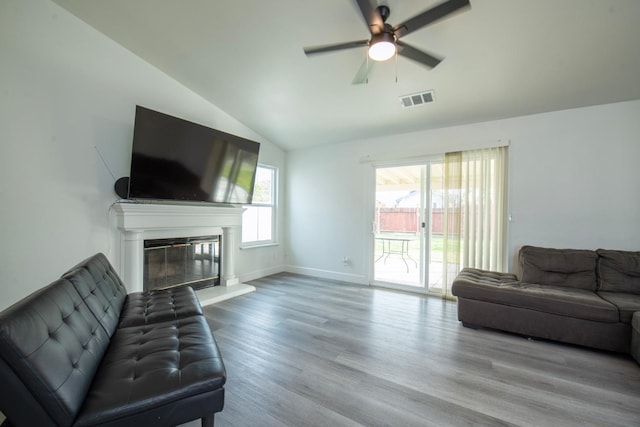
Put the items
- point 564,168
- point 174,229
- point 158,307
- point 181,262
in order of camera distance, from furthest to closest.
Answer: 1. point 181,262
2. point 174,229
3. point 564,168
4. point 158,307

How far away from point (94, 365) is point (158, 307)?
2.94 ft

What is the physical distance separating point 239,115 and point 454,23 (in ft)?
10.5

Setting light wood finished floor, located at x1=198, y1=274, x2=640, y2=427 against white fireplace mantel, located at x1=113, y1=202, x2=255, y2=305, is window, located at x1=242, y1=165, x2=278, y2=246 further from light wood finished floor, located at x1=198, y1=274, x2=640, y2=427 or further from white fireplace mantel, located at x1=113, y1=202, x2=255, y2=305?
light wood finished floor, located at x1=198, y1=274, x2=640, y2=427

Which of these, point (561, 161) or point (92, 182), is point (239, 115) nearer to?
point (92, 182)

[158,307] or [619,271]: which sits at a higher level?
[619,271]

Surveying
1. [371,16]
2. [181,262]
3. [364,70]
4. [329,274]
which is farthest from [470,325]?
[181,262]

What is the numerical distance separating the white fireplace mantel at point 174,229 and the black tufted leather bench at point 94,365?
53.6 inches

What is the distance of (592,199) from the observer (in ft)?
10.5

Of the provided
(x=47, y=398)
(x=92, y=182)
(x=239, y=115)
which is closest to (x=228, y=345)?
(x=47, y=398)

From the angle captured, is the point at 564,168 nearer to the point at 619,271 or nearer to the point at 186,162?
the point at 619,271

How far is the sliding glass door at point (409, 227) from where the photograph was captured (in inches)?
163

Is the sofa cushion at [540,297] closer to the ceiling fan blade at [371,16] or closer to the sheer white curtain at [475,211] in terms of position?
the sheer white curtain at [475,211]

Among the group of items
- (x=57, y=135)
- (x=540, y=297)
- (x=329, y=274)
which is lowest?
(x=329, y=274)

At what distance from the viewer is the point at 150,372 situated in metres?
1.31
